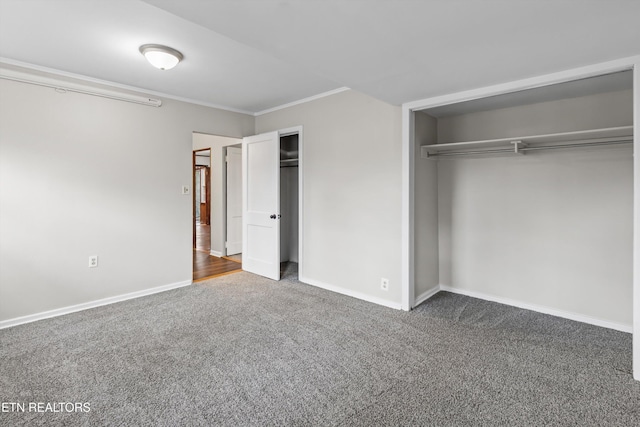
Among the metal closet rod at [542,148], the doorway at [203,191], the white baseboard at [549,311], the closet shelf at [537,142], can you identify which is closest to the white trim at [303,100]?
the closet shelf at [537,142]

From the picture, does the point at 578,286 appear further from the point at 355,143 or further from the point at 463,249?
the point at 355,143

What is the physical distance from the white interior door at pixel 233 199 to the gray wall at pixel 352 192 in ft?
6.52

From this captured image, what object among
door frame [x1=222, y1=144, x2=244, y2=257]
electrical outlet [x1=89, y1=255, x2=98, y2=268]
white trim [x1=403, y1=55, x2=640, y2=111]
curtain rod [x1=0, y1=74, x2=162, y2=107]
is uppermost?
curtain rod [x1=0, y1=74, x2=162, y2=107]

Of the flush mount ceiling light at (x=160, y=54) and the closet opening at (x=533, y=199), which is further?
the closet opening at (x=533, y=199)

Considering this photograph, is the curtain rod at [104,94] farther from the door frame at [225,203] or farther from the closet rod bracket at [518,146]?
the closet rod bracket at [518,146]

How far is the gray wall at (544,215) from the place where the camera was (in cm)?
304

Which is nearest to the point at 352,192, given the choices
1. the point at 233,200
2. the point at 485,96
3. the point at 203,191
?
the point at 485,96

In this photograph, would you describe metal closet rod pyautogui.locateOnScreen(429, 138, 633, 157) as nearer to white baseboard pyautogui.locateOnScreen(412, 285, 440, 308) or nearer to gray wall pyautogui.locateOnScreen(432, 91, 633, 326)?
gray wall pyautogui.locateOnScreen(432, 91, 633, 326)

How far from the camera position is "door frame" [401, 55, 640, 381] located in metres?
2.18

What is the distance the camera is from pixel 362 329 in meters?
2.99

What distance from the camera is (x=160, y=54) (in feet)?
8.84

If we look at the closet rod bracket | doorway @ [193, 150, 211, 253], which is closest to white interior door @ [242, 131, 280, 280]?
the closet rod bracket

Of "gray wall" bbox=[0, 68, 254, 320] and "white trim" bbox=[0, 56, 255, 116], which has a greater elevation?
"white trim" bbox=[0, 56, 255, 116]

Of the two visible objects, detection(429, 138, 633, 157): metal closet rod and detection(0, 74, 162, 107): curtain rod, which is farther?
detection(0, 74, 162, 107): curtain rod
